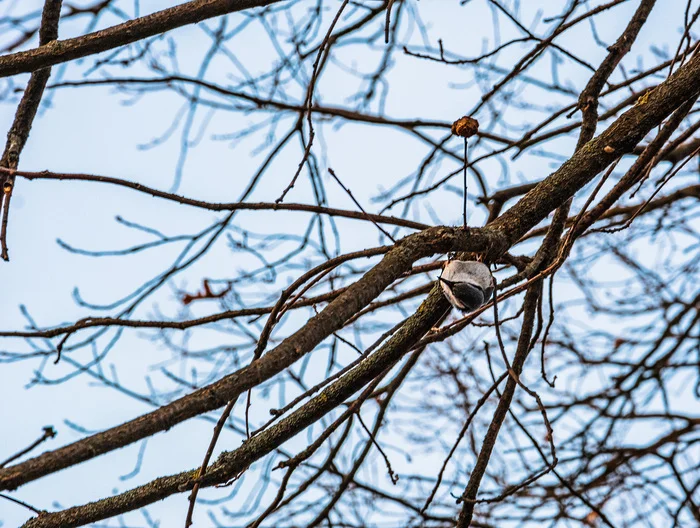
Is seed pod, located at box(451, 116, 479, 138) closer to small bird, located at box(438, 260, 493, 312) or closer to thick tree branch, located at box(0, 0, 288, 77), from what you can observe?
small bird, located at box(438, 260, 493, 312)

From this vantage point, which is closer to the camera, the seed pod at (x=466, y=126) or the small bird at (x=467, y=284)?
the seed pod at (x=466, y=126)

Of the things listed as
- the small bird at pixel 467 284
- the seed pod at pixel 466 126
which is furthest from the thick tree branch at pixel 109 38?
the small bird at pixel 467 284

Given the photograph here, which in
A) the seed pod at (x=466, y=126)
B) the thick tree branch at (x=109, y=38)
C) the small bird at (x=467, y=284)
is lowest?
the small bird at (x=467, y=284)

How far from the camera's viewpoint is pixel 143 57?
3264 millimetres

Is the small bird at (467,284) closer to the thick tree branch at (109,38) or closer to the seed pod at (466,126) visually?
the seed pod at (466,126)

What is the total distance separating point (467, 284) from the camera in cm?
144

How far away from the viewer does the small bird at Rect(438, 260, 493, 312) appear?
57.1 inches

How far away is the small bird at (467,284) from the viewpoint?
1.45 metres

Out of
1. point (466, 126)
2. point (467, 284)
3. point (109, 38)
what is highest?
point (109, 38)

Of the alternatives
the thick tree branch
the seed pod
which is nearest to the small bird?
the seed pod

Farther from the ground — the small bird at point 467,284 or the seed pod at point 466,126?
the seed pod at point 466,126

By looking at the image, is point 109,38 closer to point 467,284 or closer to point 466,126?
point 466,126

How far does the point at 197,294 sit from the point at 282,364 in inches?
113

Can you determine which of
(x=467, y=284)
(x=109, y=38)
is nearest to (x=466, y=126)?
(x=467, y=284)
